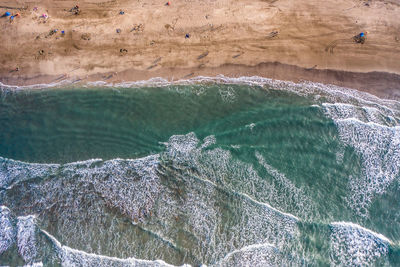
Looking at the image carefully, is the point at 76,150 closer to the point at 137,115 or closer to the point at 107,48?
the point at 137,115

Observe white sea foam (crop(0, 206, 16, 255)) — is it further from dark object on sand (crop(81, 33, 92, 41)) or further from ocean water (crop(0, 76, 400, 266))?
dark object on sand (crop(81, 33, 92, 41))

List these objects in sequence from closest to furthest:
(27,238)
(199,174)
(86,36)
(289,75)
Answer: (27,238), (199,174), (289,75), (86,36)

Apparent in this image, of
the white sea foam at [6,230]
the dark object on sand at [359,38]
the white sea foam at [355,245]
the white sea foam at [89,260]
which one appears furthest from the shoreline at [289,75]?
the white sea foam at [89,260]

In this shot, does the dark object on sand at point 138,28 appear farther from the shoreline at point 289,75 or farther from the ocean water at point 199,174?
the ocean water at point 199,174

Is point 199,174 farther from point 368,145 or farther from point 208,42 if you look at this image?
point 368,145

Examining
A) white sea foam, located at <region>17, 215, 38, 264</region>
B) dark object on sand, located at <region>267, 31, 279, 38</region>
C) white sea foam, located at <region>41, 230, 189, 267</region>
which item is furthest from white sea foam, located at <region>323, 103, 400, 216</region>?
white sea foam, located at <region>17, 215, 38, 264</region>

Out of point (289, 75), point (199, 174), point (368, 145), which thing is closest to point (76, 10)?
point (199, 174)
